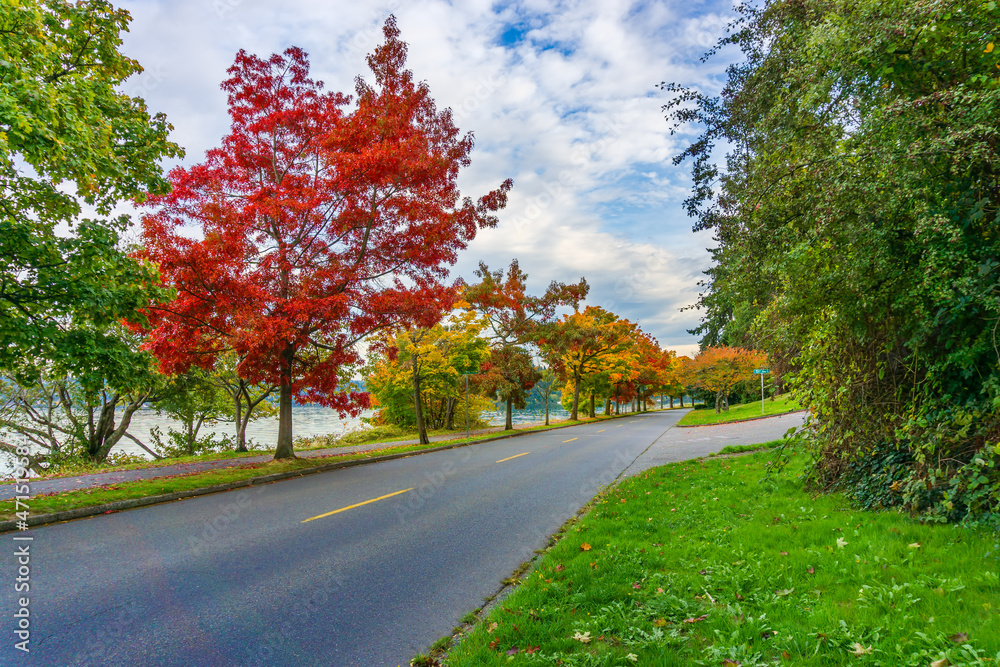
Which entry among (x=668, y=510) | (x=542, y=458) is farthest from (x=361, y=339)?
(x=668, y=510)

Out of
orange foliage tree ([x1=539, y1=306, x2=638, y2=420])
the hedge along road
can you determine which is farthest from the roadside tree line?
orange foliage tree ([x1=539, y1=306, x2=638, y2=420])

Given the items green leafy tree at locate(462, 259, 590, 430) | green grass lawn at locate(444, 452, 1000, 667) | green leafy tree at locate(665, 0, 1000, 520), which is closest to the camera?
green grass lawn at locate(444, 452, 1000, 667)

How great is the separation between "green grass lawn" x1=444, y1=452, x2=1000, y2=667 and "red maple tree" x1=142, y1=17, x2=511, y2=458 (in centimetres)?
937

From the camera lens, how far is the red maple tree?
11328 mm

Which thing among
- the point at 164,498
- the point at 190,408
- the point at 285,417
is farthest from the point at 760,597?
the point at 190,408

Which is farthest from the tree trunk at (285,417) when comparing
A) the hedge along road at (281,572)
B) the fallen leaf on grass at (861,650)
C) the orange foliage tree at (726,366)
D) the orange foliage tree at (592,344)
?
the orange foliage tree at (726,366)

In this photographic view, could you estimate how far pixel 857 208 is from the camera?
198 inches

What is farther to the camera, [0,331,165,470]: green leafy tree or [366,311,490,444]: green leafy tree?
[366,311,490,444]: green leafy tree

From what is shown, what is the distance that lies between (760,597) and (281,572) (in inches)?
187

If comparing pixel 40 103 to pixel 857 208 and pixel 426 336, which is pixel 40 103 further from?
pixel 426 336

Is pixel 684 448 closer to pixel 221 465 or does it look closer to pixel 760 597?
pixel 760 597

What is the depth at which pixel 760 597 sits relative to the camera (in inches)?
150

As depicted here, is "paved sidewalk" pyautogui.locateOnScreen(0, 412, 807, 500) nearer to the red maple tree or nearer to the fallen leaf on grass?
the red maple tree

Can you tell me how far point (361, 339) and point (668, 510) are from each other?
10471mm
